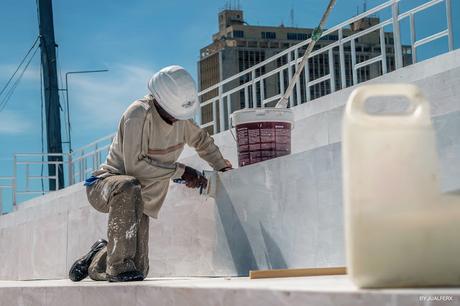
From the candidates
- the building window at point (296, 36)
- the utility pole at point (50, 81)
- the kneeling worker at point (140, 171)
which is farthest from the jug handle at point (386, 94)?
the building window at point (296, 36)

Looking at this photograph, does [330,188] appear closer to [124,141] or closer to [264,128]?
[264,128]

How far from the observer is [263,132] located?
5359mm

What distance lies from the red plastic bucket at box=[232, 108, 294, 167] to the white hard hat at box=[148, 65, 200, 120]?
22.3 inches

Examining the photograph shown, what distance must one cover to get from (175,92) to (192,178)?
72 cm

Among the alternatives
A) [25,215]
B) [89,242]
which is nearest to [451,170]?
[89,242]

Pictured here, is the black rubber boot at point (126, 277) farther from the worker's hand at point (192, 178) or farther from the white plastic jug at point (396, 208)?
the white plastic jug at point (396, 208)

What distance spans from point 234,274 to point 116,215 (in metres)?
1.17

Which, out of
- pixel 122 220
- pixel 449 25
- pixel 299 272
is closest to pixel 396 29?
pixel 449 25

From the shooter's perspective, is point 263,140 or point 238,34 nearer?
point 263,140

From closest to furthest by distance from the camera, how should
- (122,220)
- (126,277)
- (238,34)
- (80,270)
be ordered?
(126,277), (122,220), (80,270), (238,34)

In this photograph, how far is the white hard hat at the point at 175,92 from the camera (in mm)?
4867

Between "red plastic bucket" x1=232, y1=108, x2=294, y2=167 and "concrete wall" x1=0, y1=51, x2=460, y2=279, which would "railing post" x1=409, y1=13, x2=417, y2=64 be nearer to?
"concrete wall" x1=0, y1=51, x2=460, y2=279

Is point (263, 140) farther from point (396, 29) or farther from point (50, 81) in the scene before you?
point (50, 81)

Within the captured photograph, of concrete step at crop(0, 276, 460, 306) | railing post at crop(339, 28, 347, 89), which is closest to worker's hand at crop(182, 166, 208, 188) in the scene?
concrete step at crop(0, 276, 460, 306)
